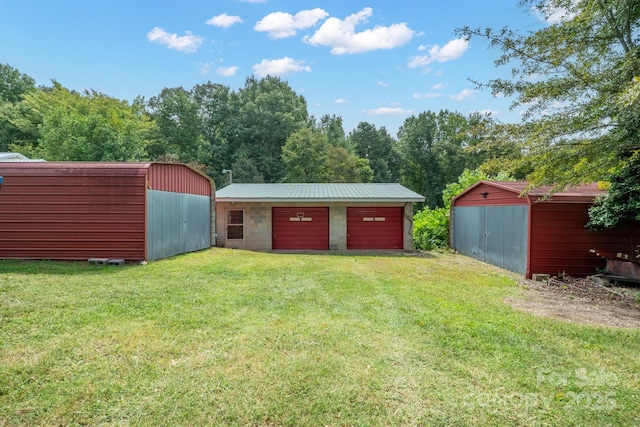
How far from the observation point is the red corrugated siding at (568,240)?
8.82 meters

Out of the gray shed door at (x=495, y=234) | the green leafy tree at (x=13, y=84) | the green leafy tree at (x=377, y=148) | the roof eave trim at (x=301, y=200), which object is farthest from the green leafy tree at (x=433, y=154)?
the green leafy tree at (x=13, y=84)

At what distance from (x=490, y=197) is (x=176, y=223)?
32.7ft

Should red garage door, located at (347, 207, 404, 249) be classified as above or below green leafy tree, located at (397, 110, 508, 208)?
below

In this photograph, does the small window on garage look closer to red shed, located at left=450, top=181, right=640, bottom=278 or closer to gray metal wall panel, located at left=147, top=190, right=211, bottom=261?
gray metal wall panel, located at left=147, top=190, right=211, bottom=261

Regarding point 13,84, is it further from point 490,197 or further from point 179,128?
point 490,197

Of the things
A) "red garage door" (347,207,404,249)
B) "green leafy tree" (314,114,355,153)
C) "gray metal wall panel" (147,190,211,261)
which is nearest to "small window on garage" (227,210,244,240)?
"gray metal wall panel" (147,190,211,261)

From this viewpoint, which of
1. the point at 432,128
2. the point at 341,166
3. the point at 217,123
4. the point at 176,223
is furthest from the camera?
the point at 217,123

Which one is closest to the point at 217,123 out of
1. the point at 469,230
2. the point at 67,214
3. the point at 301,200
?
the point at 301,200

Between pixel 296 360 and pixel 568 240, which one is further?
pixel 568 240

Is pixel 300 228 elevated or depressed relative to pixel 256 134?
depressed

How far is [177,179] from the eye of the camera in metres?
11.0

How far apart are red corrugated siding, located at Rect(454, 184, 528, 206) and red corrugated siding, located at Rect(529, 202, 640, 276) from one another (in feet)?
2.40

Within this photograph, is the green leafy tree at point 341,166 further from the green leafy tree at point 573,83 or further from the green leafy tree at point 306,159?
the green leafy tree at point 573,83

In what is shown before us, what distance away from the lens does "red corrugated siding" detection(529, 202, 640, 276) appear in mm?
8820
